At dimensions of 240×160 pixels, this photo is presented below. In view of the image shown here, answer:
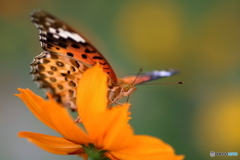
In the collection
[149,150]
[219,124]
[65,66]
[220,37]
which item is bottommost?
[149,150]

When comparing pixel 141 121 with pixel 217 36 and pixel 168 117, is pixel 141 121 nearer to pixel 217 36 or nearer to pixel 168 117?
pixel 168 117

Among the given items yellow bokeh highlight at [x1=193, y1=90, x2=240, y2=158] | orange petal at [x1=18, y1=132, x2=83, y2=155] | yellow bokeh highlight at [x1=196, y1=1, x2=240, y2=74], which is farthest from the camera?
yellow bokeh highlight at [x1=196, y1=1, x2=240, y2=74]

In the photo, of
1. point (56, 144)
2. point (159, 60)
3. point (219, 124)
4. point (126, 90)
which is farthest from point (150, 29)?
point (56, 144)

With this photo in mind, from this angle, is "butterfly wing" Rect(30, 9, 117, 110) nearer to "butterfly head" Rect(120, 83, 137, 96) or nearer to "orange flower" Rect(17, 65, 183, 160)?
"butterfly head" Rect(120, 83, 137, 96)

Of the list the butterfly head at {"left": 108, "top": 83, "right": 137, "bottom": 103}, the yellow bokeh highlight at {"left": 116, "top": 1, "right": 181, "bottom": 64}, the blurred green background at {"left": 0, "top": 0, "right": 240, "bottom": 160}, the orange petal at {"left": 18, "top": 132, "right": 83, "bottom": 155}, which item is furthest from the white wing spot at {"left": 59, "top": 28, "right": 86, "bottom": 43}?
the yellow bokeh highlight at {"left": 116, "top": 1, "right": 181, "bottom": 64}

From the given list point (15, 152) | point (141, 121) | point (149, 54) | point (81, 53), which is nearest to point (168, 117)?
point (141, 121)

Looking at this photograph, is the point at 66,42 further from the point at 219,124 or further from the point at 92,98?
the point at 219,124
